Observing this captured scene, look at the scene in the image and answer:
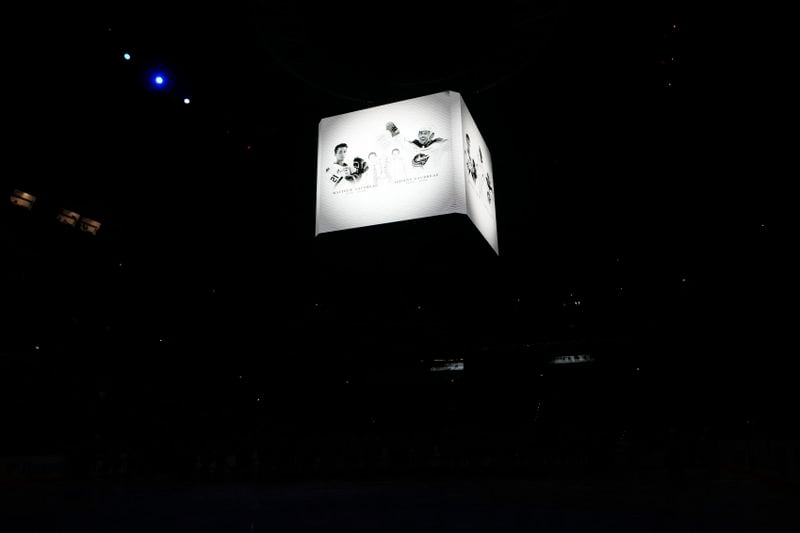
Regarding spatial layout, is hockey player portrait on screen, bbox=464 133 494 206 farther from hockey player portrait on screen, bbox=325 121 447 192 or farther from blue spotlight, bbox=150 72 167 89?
blue spotlight, bbox=150 72 167 89

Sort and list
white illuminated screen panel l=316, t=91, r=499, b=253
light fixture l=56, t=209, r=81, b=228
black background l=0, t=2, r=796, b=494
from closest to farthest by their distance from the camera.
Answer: white illuminated screen panel l=316, t=91, r=499, b=253 → black background l=0, t=2, r=796, b=494 → light fixture l=56, t=209, r=81, b=228

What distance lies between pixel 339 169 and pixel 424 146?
534mm

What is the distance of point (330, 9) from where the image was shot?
301 centimetres

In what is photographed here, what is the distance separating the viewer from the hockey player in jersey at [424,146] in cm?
287

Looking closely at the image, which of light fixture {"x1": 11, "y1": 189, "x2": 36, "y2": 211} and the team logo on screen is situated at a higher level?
light fixture {"x1": 11, "y1": 189, "x2": 36, "y2": 211}

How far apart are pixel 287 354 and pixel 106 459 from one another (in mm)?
3000

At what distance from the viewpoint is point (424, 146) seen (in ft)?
9.54

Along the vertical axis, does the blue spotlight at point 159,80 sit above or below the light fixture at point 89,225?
above

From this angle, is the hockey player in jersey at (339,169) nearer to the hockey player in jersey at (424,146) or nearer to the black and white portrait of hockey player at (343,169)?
the black and white portrait of hockey player at (343,169)

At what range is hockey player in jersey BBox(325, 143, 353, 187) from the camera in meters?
3.03

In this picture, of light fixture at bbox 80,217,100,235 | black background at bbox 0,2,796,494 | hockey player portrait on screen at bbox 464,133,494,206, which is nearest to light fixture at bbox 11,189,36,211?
black background at bbox 0,2,796,494

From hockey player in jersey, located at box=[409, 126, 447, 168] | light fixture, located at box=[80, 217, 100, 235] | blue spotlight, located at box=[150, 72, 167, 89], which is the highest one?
blue spotlight, located at box=[150, 72, 167, 89]

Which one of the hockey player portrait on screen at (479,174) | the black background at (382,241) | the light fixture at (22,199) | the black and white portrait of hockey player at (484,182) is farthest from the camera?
the light fixture at (22,199)

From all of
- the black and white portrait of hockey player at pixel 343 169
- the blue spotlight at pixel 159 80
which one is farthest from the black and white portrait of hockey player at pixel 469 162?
the blue spotlight at pixel 159 80
